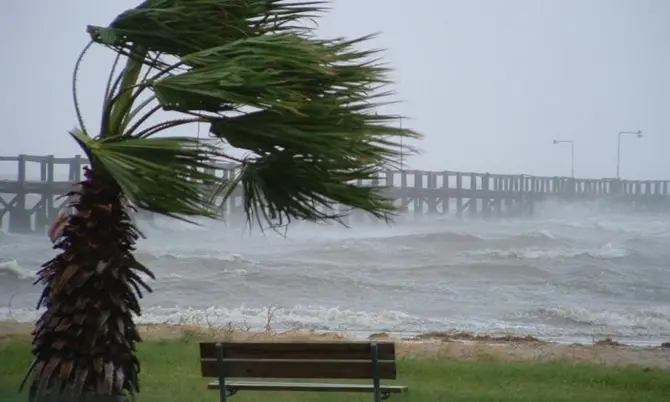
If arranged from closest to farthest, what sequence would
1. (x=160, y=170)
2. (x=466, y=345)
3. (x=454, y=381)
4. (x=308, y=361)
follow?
1. (x=160, y=170)
2. (x=308, y=361)
3. (x=454, y=381)
4. (x=466, y=345)

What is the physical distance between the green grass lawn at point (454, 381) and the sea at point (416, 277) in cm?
98

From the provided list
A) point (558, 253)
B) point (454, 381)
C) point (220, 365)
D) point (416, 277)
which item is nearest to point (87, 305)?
point (220, 365)

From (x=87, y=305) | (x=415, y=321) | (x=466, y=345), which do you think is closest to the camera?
(x=87, y=305)

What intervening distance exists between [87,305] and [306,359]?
1.17 metres

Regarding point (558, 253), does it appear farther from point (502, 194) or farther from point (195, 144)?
point (195, 144)

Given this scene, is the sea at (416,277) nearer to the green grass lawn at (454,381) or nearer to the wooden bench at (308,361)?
the green grass lawn at (454,381)

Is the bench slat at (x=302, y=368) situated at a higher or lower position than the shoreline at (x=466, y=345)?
higher

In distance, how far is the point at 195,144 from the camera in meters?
4.83

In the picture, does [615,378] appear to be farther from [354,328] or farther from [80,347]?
[80,347]

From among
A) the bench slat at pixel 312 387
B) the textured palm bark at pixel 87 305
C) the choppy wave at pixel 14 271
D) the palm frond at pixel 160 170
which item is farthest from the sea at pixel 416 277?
the palm frond at pixel 160 170

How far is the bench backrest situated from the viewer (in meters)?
5.30

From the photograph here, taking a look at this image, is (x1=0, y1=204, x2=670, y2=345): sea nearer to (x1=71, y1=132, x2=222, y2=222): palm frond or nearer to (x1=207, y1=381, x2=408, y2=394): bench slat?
(x1=207, y1=381, x2=408, y2=394): bench slat

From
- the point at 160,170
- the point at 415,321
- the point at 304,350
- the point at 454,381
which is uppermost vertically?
the point at 160,170

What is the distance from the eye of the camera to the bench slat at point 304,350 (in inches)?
209
